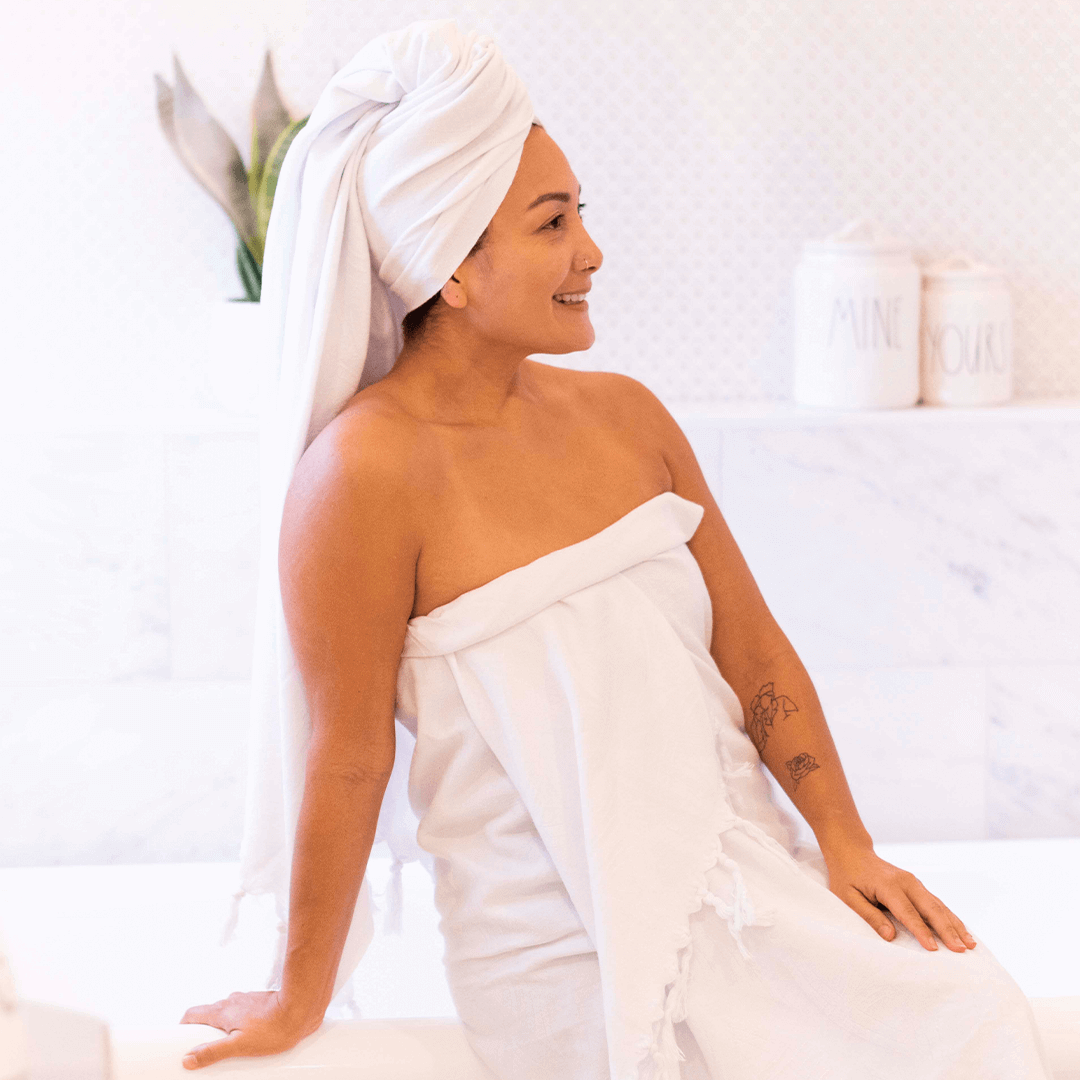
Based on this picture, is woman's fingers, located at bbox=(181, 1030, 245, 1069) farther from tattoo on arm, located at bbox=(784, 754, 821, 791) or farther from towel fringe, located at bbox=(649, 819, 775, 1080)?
tattoo on arm, located at bbox=(784, 754, 821, 791)

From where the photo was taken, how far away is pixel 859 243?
6.61ft

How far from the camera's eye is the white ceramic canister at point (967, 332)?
206cm

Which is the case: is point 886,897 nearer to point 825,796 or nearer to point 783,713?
point 825,796

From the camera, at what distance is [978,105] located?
2.12m

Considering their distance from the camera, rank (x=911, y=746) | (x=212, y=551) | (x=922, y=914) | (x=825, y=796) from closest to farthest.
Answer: (x=922, y=914) < (x=825, y=796) < (x=212, y=551) < (x=911, y=746)

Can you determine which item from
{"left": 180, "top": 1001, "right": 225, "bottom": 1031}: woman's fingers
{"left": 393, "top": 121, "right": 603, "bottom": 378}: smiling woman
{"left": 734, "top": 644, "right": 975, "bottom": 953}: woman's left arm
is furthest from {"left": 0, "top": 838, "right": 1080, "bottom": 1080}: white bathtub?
{"left": 393, "top": 121, "right": 603, "bottom": 378}: smiling woman

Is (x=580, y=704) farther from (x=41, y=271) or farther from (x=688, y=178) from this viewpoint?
(x=41, y=271)

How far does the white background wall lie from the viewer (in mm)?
2059

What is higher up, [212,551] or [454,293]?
[454,293]

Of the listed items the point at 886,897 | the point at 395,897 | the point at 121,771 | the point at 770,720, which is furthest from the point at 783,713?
the point at 121,771

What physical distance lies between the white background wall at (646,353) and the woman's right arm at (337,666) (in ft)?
2.55

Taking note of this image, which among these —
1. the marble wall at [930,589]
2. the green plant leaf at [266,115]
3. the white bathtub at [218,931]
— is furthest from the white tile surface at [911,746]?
the green plant leaf at [266,115]

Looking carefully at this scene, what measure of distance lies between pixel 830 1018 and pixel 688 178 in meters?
1.37

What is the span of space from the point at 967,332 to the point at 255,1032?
1.49 m
